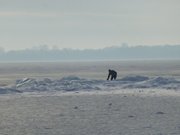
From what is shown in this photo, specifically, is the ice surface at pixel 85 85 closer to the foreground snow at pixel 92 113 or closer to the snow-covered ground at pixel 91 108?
the snow-covered ground at pixel 91 108

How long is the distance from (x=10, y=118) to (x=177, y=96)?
31.9ft

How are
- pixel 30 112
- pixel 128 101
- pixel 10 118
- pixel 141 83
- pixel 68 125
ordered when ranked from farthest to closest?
pixel 141 83, pixel 128 101, pixel 30 112, pixel 10 118, pixel 68 125

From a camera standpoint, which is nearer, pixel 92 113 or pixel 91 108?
pixel 92 113

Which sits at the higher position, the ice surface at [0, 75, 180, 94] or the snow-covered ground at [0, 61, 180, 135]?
the ice surface at [0, 75, 180, 94]

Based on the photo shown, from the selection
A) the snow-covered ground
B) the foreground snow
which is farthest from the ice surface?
the foreground snow

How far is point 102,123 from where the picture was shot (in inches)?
631

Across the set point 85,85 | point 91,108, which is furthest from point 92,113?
point 85,85

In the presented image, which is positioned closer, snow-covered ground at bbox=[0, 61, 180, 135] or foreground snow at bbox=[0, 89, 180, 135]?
foreground snow at bbox=[0, 89, 180, 135]

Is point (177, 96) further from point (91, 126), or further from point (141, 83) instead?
point (91, 126)

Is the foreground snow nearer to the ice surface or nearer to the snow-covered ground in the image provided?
the snow-covered ground

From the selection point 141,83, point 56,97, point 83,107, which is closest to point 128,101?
point 83,107

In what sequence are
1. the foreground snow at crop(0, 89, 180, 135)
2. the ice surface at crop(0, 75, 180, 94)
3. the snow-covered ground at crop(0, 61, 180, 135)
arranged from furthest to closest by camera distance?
1. the ice surface at crop(0, 75, 180, 94)
2. the snow-covered ground at crop(0, 61, 180, 135)
3. the foreground snow at crop(0, 89, 180, 135)

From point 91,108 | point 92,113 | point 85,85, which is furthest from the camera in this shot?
point 85,85

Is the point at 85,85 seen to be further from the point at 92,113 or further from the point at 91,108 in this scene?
the point at 92,113
